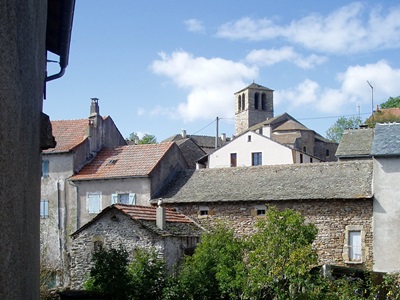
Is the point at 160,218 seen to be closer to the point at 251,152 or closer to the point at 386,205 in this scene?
the point at 386,205

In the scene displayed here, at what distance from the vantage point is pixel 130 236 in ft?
89.8

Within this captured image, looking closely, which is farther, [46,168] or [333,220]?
[46,168]

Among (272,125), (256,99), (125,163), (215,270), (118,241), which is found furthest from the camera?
(256,99)

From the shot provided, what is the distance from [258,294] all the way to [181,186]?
40.2 feet

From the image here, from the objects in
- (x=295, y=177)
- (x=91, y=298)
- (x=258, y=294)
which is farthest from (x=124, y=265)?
(x=295, y=177)

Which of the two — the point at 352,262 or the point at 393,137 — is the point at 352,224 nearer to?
the point at 352,262

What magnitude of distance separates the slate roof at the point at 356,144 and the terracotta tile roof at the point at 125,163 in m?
10.5

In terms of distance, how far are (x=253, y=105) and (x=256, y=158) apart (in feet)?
127

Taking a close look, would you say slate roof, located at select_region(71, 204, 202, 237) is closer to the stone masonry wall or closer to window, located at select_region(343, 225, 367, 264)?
the stone masonry wall

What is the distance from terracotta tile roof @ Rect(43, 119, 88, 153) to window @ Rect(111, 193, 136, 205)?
3.85 m

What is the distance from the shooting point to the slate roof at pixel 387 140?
27.9 m

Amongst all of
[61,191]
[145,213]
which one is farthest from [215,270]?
[61,191]

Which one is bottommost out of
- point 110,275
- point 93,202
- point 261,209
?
point 110,275

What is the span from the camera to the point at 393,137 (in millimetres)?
28641
